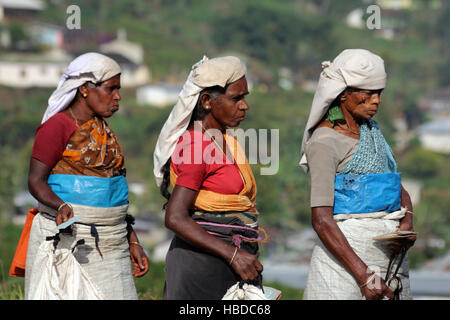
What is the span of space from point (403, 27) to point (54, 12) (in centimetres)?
3646

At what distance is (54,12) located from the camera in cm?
7606

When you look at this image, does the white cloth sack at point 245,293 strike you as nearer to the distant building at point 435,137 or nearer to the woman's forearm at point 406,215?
the woman's forearm at point 406,215

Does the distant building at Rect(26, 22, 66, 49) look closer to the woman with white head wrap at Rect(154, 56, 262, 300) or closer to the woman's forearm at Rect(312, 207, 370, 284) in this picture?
the woman with white head wrap at Rect(154, 56, 262, 300)

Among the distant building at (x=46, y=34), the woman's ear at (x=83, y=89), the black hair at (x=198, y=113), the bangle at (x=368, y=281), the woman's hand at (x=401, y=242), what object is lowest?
the bangle at (x=368, y=281)

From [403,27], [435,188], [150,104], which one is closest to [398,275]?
[435,188]

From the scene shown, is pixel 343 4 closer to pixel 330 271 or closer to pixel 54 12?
pixel 54 12

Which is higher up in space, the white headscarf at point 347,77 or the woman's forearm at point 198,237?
the white headscarf at point 347,77

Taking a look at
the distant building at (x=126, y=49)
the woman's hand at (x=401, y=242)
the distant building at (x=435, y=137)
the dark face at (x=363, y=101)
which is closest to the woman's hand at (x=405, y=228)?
the woman's hand at (x=401, y=242)

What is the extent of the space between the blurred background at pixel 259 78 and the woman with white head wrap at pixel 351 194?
91.6ft

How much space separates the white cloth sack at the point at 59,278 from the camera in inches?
120

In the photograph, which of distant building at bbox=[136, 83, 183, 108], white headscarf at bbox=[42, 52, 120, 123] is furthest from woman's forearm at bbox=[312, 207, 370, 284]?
distant building at bbox=[136, 83, 183, 108]

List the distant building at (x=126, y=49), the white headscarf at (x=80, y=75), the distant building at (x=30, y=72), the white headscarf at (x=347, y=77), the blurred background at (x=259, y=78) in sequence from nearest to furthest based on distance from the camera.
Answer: the white headscarf at (x=347, y=77) → the white headscarf at (x=80, y=75) → the blurred background at (x=259, y=78) → the distant building at (x=30, y=72) → the distant building at (x=126, y=49)

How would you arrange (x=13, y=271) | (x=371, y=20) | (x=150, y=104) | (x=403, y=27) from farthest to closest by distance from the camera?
(x=403, y=27) → (x=150, y=104) → (x=371, y=20) → (x=13, y=271)
